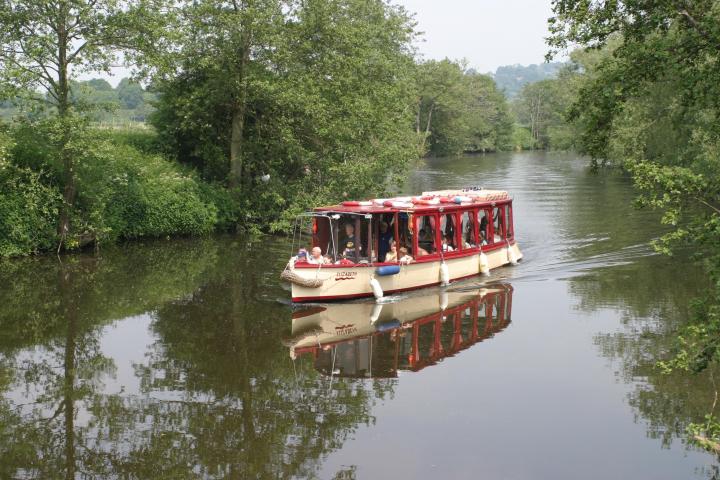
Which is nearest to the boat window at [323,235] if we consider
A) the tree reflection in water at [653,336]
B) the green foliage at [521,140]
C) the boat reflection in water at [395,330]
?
the boat reflection in water at [395,330]

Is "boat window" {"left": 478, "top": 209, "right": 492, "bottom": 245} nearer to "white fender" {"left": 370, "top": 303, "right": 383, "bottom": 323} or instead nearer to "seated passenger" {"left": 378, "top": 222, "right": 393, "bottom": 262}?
"seated passenger" {"left": 378, "top": 222, "right": 393, "bottom": 262}

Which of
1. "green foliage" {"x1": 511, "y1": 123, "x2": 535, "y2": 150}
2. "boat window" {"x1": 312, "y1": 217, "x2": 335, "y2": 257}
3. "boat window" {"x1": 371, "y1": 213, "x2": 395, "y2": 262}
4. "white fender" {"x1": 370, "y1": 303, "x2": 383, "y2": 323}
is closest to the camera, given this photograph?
"white fender" {"x1": 370, "y1": 303, "x2": 383, "y2": 323}

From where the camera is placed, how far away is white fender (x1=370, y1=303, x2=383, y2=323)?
1959cm

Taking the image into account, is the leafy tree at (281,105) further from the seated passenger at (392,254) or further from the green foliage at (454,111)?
the green foliage at (454,111)

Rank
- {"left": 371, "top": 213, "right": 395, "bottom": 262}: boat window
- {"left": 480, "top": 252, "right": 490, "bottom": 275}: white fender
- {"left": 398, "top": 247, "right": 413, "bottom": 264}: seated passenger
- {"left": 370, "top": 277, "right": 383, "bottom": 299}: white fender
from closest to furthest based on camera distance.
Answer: {"left": 370, "top": 277, "right": 383, "bottom": 299}: white fender
{"left": 398, "top": 247, "right": 413, "bottom": 264}: seated passenger
{"left": 371, "top": 213, "right": 395, "bottom": 262}: boat window
{"left": 480, "top": 252, "right": 490, "bottom": 275}: white fender

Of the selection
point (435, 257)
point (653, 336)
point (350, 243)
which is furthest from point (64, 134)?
point (653, 336)

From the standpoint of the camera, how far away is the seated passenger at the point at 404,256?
21.7 m

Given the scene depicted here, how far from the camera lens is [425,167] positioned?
2965 inches

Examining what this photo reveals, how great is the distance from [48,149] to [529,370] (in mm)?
18856

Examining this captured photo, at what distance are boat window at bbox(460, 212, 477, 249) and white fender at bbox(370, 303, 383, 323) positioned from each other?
4.69 metres

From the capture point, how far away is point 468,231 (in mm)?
24906

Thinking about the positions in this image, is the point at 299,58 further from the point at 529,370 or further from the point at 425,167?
the point at 425,167

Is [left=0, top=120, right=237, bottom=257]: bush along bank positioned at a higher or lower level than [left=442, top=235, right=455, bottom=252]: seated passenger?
higher

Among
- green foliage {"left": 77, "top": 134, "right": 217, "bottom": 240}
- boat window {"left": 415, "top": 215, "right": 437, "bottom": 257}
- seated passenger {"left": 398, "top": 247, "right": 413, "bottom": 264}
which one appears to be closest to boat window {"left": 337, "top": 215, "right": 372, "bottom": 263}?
seated passenger {"left": 398, "top": 247, "right": 413, "bottom": 264}
